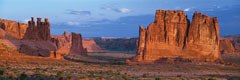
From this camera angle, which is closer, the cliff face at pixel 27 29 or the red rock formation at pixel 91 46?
the cliff face at pixel 27 29

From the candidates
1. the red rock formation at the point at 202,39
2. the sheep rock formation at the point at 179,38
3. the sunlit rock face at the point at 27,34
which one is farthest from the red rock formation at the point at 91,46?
the red rock formation at the point at 202,39

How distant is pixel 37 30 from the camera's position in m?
98.2

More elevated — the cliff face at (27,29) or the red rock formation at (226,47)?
the cliff face at (27,29)

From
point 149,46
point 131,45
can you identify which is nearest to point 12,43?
point 149,46

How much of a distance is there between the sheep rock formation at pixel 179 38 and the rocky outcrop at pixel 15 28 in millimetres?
34349

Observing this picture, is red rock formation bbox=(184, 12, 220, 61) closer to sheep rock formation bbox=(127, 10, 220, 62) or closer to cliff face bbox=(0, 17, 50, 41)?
sheep rock formation bbox=(127, 10, 220, 62)

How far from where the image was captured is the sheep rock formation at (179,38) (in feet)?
241

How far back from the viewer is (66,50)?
393ft

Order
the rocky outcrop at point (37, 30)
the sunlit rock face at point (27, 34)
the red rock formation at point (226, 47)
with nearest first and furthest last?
the sunlit rock face at point (27, 34) → the rocky outcrop at point (37, 30) → the red rock formation at point (226, 47)

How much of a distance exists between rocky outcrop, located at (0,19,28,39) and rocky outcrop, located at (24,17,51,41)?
4.49 m

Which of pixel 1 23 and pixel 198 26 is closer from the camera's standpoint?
pixel 198 26

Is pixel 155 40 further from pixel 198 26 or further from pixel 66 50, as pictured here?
pixel 66 50

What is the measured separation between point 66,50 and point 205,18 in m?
50.6

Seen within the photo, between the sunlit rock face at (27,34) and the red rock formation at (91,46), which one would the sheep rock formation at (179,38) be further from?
the red rock formation at (91,46)
